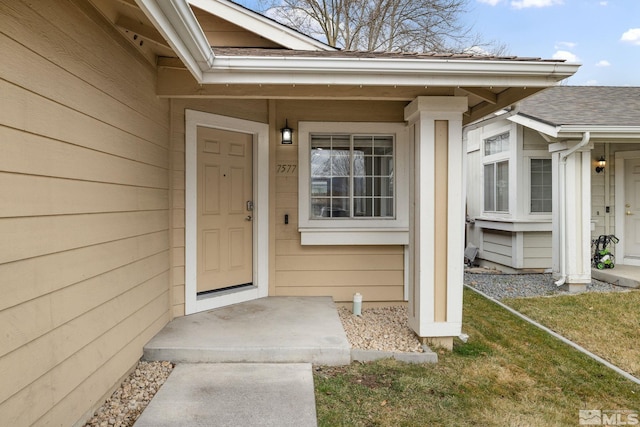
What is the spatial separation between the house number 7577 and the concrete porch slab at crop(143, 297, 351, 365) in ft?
5.11

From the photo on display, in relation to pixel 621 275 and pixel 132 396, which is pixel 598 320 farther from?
pixel 132 396

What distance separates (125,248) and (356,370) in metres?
1.96

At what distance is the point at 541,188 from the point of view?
7.03 metres

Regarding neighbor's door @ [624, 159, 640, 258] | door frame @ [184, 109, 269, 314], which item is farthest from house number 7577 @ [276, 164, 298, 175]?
neighbor's door @ [624, 159, 640, 258]

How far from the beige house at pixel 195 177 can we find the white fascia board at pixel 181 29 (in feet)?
0.04

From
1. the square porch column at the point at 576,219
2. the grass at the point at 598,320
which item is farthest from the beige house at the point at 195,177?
the square porch column at the point at 576,219

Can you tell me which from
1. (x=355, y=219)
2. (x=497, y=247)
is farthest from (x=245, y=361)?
(x=497, y=247)

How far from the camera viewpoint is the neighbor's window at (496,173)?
7.39 metres

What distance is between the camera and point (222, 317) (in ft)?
12.1

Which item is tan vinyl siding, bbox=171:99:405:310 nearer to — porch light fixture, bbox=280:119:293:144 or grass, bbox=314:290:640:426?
porch light fixture, bbox=280:119:293:144

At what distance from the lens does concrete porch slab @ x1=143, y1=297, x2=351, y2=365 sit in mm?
2947

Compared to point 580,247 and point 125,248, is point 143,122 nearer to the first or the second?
point 125,248

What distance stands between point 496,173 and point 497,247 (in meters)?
1.53

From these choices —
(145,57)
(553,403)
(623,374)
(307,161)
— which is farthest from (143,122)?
(623,374)
